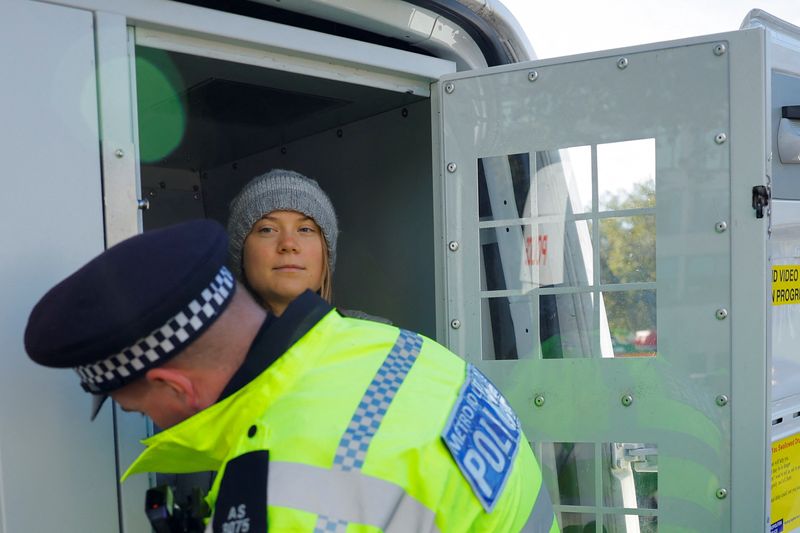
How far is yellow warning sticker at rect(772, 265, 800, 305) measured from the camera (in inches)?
91.9

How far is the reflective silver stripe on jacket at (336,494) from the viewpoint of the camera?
845 mm

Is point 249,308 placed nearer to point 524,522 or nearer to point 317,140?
point 524,522

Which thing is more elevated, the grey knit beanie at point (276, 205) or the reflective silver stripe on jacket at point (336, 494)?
the grey knit beanie at point (276, 205)

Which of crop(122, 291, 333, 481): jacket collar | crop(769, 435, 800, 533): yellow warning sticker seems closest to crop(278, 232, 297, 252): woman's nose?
crop(122, 291, 333, 481): jacket collar

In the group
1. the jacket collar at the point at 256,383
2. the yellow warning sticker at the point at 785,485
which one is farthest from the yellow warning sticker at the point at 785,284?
the jacket collar at the point at 256,383

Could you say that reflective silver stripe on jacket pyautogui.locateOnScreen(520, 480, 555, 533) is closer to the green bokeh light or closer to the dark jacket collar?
the dark jacket collar

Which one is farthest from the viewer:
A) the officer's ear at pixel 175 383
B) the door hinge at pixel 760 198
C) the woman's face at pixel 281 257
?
the woman's face at pixel 281 257

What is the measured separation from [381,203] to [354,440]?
1844mm

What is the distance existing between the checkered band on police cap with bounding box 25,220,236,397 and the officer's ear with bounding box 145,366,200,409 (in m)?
0.02

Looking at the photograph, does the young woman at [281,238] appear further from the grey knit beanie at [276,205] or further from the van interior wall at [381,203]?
the van interior wall at [381,203]

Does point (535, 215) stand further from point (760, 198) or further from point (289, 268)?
point (289, 268)

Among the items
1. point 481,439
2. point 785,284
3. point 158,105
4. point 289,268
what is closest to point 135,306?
point 481,439

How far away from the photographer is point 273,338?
98 centimetres

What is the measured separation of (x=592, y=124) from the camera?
73.7 inches
